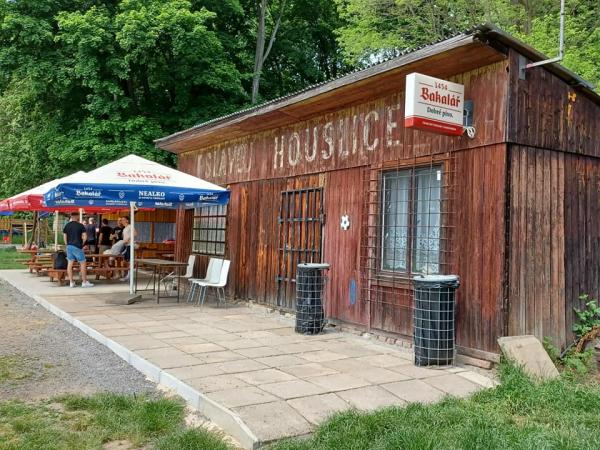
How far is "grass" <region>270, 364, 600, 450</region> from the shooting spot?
12.6 feet

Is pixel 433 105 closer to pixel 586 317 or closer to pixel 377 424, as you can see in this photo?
pixel 586 317

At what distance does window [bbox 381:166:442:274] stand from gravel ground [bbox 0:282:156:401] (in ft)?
11.4

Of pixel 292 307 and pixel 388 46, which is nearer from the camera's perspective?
pixel 292 307

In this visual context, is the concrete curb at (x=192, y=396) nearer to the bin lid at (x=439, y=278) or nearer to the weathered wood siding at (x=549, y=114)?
the bin lid at (x=439, y=278)

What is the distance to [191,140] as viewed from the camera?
12766 mm

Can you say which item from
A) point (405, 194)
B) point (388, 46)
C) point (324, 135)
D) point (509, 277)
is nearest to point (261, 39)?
point (388, 46)

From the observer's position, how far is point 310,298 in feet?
25.8

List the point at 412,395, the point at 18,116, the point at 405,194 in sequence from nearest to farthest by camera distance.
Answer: the point at 412,395, the point at 405,194, the point at 18,116

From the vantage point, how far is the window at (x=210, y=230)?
1206cm

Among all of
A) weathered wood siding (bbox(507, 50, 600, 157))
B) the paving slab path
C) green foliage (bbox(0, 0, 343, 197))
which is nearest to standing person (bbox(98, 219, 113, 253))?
green foliage (bbox(0, 0, 343, 197))

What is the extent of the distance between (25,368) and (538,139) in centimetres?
610

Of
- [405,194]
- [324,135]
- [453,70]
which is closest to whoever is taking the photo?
[453,70]

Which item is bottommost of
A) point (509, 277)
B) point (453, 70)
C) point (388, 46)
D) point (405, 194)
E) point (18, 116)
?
point (509, 277)

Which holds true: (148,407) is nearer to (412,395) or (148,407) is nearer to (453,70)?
(412,395)
